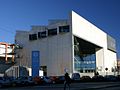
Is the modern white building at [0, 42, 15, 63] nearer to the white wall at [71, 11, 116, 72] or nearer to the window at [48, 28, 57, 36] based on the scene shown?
the window at [48, 28, 57, 36]

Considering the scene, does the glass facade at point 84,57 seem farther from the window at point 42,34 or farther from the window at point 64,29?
the window at point 42,34

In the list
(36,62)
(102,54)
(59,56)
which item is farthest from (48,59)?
(36,62)

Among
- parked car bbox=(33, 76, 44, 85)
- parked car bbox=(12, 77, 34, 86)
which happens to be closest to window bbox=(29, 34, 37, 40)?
parked car bbox=(33, 76, 44, 85)

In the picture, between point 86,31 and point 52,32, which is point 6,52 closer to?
point 52,32

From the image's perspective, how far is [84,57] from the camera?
10500cm

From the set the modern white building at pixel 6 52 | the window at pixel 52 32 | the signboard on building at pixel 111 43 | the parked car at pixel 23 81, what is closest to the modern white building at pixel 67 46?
the window at pixel 52 32

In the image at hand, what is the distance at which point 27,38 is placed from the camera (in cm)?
10256

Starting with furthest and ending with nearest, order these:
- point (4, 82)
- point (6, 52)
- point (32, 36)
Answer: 1. point (6, 52)
2. point (32, 36)
3. point (4, 82)

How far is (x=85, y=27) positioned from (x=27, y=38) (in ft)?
67.9

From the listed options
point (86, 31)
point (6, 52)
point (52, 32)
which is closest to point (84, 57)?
point (86, 31)

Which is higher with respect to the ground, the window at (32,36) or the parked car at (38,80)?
the window at (32,36)

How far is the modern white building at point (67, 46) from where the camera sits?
87.2m

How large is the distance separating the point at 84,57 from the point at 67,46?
19120mm

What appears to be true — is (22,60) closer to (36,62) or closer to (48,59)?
(48,59)
